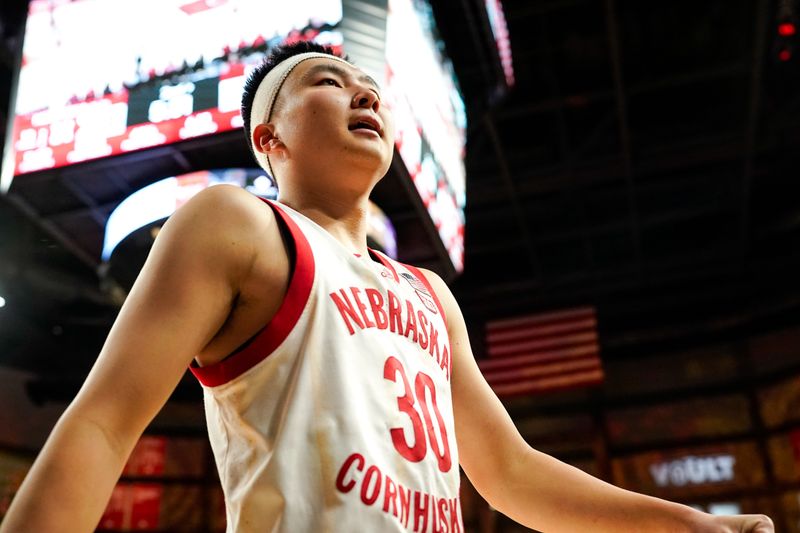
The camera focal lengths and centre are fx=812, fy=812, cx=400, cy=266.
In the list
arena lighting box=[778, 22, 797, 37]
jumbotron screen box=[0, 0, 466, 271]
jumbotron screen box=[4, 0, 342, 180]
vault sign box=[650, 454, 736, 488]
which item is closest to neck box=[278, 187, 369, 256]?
jumbotron screen box=[0, 0, 466, 271]

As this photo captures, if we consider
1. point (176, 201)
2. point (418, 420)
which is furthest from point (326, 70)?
point (176, 201)

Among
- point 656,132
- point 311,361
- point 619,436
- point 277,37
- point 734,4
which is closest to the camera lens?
point 311,361

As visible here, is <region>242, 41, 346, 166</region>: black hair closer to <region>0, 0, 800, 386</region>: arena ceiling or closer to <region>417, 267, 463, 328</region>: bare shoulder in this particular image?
<region>417, 267, 463, 328</region>: bare shoulder

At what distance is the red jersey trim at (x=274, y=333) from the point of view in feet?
4.72

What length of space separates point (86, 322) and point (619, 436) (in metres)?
7.97

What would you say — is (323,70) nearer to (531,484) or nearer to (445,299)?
(445,299)

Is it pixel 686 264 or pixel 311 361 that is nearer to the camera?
pixel 311 361

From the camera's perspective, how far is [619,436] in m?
11.7

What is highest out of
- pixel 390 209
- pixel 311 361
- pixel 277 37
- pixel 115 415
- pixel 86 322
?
pixel 86 322

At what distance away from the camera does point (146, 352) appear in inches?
52.3

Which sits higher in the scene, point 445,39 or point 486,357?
point 445,39

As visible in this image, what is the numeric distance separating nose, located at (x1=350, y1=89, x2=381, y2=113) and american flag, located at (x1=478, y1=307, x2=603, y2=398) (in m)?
8.32

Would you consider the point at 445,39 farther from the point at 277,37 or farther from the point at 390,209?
the point at 277,37

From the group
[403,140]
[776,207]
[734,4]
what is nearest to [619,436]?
[776,207]
